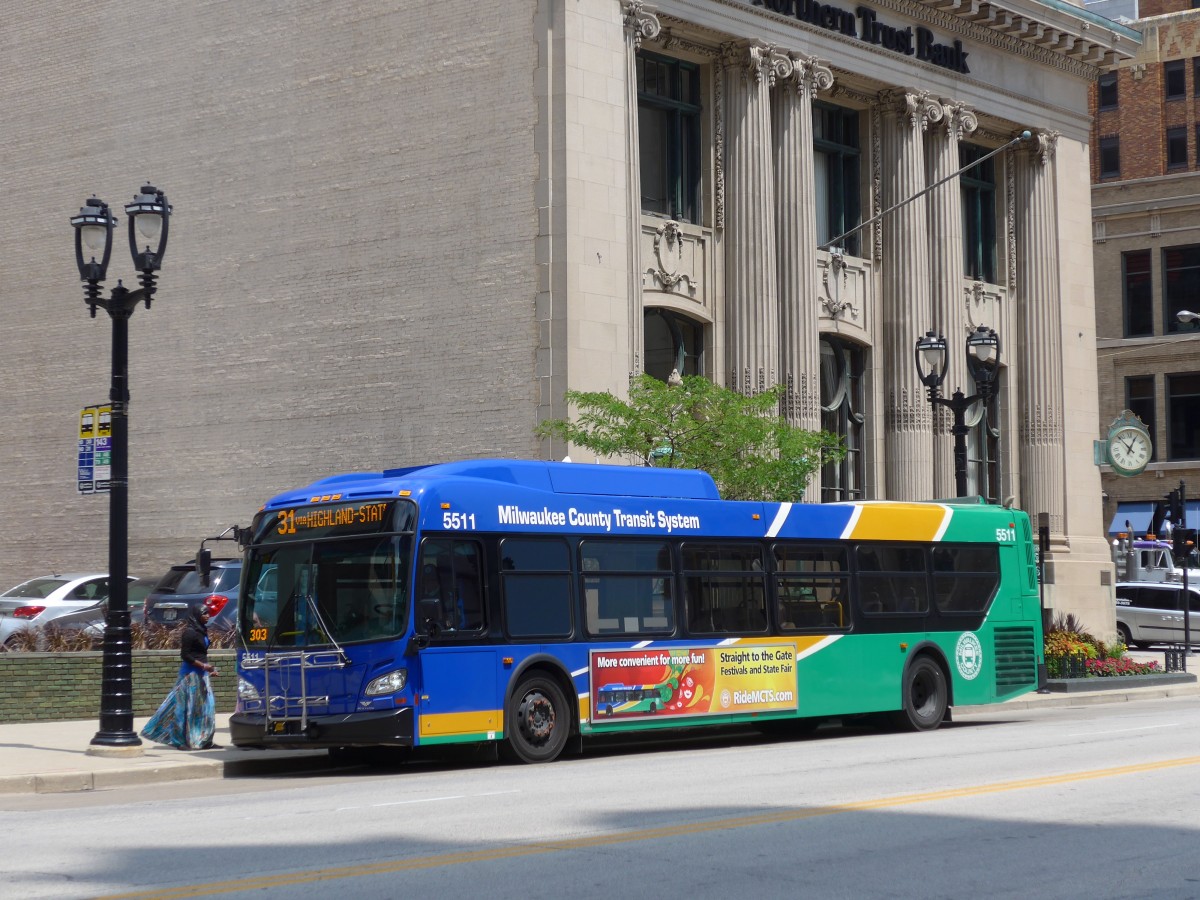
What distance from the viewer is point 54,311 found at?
3934 centimetres

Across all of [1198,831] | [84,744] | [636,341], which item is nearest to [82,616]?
[84,744]

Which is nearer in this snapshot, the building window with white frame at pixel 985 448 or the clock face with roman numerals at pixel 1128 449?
the clock face with roman numerals at pixel 1128 449

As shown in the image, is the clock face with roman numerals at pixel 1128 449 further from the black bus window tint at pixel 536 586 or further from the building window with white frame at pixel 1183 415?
the black bus window tint at pixel 536 586

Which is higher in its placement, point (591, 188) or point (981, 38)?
point (981, 38)

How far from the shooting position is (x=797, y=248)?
36250 mm

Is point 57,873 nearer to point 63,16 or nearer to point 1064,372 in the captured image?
point 63,16

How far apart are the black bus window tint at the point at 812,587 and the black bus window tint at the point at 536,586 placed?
138 inches

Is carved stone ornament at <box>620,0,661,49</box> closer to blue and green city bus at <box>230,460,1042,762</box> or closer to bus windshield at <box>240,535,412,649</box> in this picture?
blue and green city bus at <box>230,460,1042,762</box>

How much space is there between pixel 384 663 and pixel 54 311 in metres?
25.2

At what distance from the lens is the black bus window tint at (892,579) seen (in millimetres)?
22125

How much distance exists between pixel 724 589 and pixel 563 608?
2.58 metres

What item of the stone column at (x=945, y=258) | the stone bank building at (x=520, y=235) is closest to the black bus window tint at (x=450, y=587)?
the stone bank building at (x=520, y=235)

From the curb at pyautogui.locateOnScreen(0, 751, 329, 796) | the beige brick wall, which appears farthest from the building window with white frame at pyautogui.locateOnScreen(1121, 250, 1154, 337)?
the curb at pyautogui.locateOnScreen(0, 751, 329, 796)

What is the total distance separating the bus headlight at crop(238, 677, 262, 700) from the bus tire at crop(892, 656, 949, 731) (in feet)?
29.7
